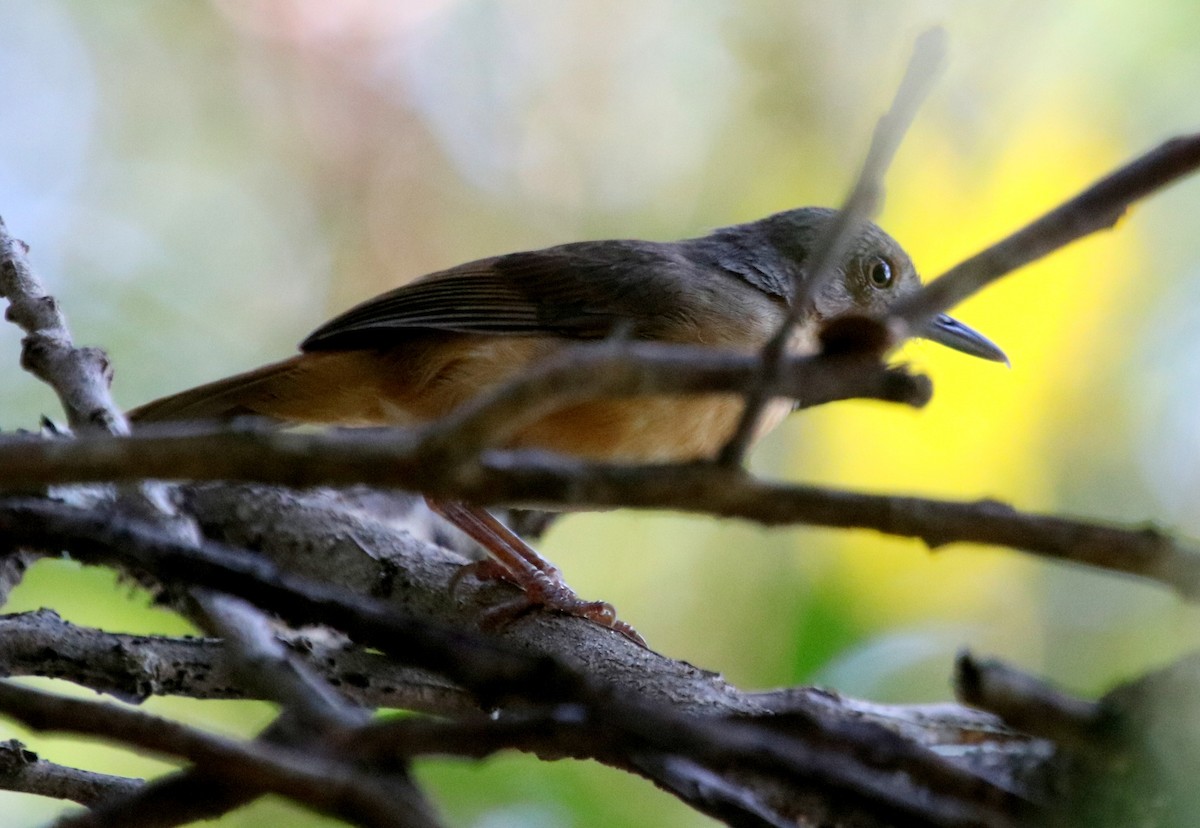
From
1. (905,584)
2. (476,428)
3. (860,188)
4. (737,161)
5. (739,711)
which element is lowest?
(476,428)

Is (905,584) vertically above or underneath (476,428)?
above

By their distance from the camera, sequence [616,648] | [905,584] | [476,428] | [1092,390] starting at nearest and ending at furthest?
[476,428]
[616,648]
[905,584]
[1092,390]

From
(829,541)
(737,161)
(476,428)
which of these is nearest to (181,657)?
(476,428)

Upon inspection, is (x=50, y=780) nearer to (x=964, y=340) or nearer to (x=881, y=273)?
(x=964, y=340)

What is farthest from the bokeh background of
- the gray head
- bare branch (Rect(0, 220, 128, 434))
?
bare branch (Rect(0, 220, 128, 434))

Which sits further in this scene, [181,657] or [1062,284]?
[1062,284]

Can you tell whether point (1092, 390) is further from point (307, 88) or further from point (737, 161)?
point (307, 88)

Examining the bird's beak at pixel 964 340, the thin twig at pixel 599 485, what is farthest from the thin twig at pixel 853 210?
the bird's beak at pixel 964 340
